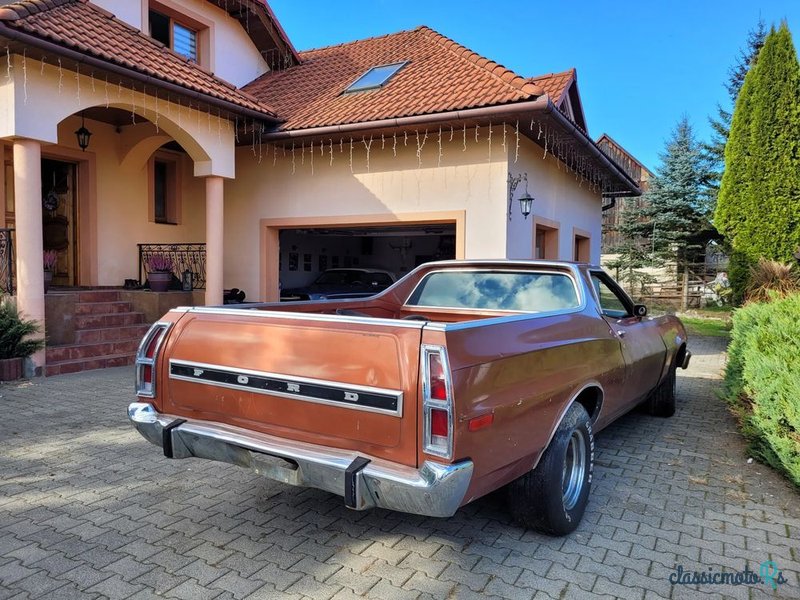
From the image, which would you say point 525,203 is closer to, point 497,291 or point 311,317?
point 497,291

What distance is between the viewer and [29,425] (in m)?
5.29

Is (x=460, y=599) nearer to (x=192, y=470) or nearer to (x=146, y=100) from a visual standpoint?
(x=192, y=470)

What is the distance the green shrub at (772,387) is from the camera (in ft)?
13.0

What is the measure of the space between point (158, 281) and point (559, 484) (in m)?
8.76

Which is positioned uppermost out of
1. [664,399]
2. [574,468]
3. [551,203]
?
[551,203]

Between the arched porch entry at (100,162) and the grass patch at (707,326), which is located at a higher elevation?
the arched porch entry at (100,162)

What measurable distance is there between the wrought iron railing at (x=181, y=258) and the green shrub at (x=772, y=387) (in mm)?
9070

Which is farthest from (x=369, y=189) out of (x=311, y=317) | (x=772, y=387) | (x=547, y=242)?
(x=311, y=317)

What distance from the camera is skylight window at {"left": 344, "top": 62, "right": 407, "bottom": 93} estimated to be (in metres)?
10.8

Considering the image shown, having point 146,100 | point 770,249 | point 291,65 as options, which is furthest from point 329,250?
point 770,249

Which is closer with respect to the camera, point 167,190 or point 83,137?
point 83,137

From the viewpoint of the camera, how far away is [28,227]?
7172 millimetres

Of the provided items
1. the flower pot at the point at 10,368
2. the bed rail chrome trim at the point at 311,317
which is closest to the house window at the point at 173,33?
the flower pot at the point at 10,368

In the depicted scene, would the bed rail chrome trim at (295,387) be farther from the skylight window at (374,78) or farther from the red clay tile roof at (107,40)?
the skylight window at (374,78)
